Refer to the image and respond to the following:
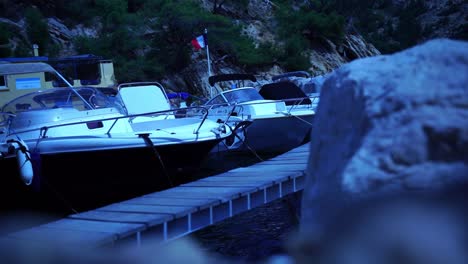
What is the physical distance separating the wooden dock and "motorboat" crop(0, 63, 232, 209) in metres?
1.66

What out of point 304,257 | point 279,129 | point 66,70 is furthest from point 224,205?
point 66,70

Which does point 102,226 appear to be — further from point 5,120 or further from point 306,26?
point 306,26

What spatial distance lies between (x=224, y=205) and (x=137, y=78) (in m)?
22.5

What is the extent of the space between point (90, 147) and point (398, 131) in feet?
21.0

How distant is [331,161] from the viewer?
284 cm

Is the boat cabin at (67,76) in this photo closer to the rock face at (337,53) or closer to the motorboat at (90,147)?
the motorboat at (90,147)

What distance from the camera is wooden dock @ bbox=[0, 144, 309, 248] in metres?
4.81

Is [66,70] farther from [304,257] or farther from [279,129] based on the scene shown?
[304,257]

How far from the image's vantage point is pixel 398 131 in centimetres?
246

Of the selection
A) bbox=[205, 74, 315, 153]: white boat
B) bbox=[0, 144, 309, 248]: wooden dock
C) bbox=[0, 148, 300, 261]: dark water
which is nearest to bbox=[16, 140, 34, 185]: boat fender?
bbox=[0, 148, 300, 261]: dark water

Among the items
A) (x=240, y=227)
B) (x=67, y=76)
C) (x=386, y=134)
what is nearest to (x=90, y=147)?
(x=240, y=227)

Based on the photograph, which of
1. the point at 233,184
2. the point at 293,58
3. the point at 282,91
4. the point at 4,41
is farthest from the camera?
the point at 293,58

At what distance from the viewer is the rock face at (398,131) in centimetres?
237

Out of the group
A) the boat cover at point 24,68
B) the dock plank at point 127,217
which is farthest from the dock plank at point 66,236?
the boat cover at point 24,68
